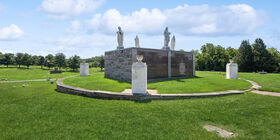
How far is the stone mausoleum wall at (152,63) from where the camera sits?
1359 cm

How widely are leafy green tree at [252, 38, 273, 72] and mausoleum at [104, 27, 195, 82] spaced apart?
32.7 m

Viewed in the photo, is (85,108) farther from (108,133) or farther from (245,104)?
(245,104)

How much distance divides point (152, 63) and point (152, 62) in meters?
0.10

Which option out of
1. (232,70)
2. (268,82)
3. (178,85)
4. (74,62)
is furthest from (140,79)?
(74,62)

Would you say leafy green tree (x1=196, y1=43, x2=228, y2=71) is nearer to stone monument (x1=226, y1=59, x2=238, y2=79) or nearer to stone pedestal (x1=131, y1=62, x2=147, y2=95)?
stone monument (x1=226, y1=59, x2=238, y2=79)

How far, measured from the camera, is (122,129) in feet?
14.1

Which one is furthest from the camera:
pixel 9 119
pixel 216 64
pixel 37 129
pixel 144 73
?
pixel 216 64

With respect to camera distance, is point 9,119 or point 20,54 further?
point 20,54

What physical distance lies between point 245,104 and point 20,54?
63094mm

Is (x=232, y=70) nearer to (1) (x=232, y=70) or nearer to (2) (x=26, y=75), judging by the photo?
(1) (x=232, y=70)

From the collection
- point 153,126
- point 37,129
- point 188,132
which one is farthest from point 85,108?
point 188,132

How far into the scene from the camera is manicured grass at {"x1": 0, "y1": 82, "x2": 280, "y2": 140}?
4008mm

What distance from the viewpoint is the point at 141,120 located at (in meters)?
4.91

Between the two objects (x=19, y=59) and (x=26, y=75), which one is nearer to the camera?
(x=26, y=75)
